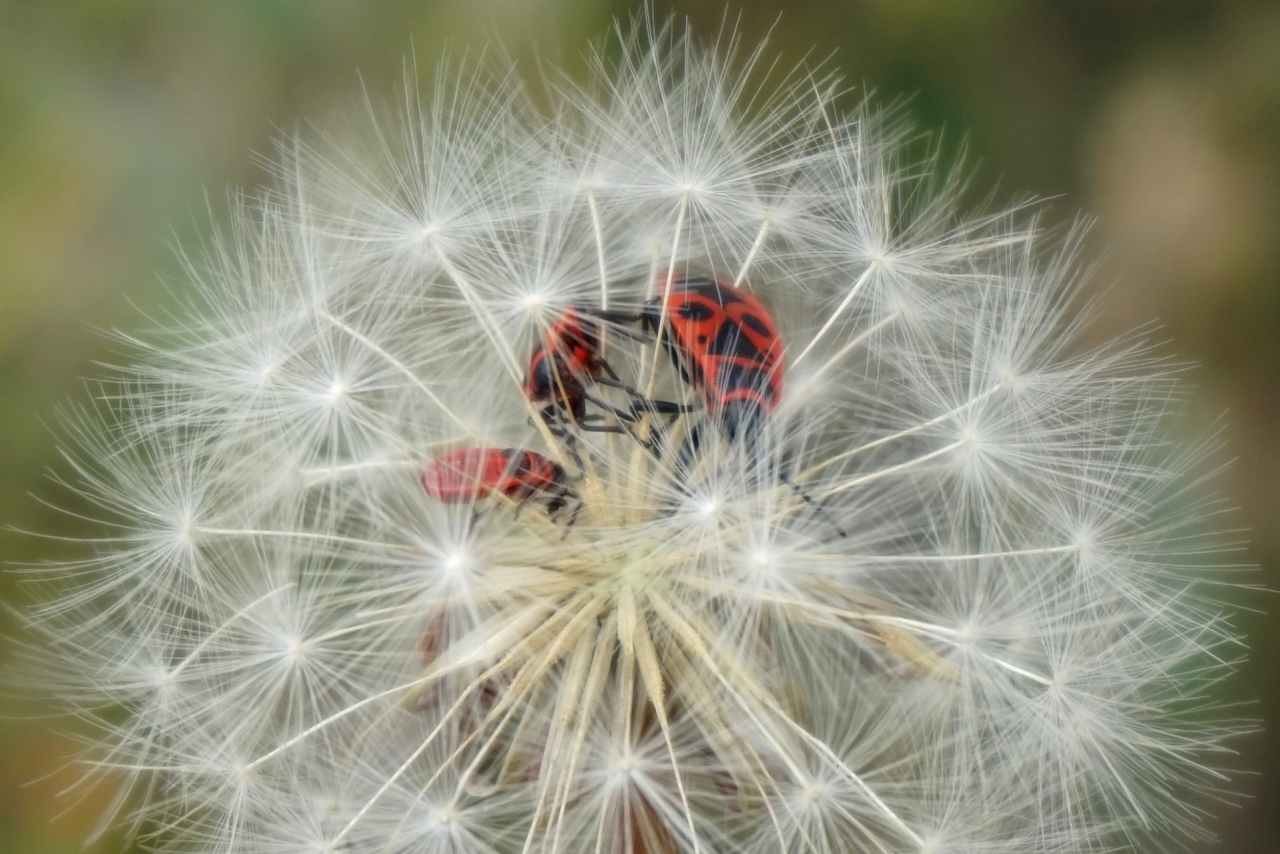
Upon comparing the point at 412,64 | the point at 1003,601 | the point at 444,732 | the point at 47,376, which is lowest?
the point at 444,732

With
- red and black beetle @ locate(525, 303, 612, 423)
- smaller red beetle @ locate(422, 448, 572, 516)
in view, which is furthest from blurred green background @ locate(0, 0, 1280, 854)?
smaller red beetle @ locate(422, 448, 572, 516)

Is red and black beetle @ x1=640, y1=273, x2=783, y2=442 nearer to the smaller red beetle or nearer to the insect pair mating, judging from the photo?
the insect pair mating

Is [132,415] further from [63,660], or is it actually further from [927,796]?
[927,796]

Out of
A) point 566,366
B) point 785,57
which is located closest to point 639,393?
point 566,366

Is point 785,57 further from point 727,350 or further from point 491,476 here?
point 491,476

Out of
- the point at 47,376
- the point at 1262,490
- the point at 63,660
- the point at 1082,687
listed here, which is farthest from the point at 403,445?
the point at 1262,490

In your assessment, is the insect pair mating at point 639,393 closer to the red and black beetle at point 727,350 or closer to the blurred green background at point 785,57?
the red and black beetle at point 727,350
